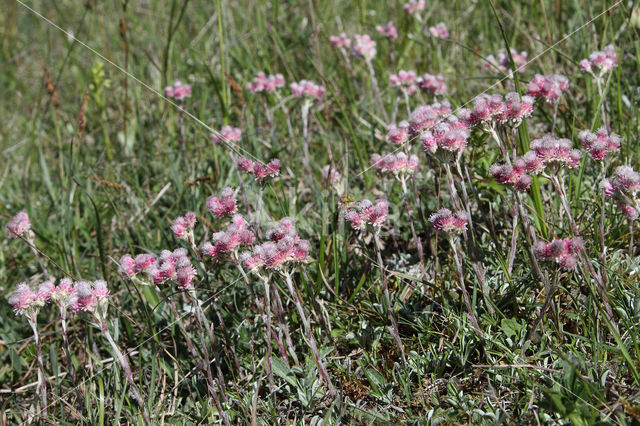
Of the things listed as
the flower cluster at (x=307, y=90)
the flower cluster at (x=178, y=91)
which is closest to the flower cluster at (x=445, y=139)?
the flower cluster at (x=307, y=90)

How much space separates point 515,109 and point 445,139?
0.94ft

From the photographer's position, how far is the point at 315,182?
3373 mm

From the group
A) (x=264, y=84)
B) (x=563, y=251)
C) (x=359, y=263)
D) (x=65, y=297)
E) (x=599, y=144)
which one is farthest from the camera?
(x=264, y=84)

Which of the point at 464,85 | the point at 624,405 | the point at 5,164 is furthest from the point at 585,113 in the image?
the point at 5,164

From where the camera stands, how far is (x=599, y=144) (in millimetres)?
2043

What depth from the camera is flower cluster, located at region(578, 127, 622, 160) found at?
2055mm

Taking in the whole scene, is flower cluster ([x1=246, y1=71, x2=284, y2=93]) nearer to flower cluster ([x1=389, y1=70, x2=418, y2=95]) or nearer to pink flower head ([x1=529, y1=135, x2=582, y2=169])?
flower cluster ([x1=389, y1=70, x2=418, y2=95])

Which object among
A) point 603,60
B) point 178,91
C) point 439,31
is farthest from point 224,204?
point 439,31

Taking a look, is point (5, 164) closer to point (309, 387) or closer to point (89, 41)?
point (89, 41)

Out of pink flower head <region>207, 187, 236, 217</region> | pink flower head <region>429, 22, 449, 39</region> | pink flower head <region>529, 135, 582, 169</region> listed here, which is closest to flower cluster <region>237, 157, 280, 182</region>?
pink flower head <region>207, 187, 236, 217</region>

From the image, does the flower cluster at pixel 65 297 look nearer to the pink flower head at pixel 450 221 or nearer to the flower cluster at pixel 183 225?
the flower cluster at pixel 183 225

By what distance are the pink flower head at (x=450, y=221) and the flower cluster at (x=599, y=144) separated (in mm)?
558

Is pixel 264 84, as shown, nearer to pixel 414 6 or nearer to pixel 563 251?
pixel 414 6

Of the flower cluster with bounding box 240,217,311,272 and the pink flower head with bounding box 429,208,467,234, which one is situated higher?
the pink flower head with bounding box 429,208,467,234
